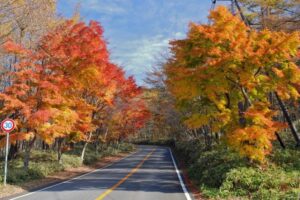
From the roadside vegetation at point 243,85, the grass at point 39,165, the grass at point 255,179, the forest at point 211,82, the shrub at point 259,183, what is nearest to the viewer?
the shrub at point 259,183

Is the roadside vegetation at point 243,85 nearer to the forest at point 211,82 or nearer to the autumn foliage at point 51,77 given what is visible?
the forest at point 211,82

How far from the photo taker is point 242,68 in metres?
14.5

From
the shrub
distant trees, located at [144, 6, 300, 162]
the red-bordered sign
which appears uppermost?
distant trees, located at [144, 6, 300, 162]

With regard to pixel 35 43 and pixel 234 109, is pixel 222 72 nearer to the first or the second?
pixel 234 109

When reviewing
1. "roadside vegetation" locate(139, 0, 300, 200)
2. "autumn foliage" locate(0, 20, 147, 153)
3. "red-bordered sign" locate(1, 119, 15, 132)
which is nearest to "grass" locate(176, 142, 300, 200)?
"roadside vegetation" locate(139, 0, 300, 200)

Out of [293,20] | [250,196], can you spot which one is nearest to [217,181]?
[250,196]

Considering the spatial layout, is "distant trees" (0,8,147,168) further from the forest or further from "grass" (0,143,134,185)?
"grass" (0,143,134,185)

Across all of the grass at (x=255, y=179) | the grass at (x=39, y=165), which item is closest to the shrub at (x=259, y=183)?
the grass at (x=255, y=179)

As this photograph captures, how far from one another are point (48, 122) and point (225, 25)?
399 inches

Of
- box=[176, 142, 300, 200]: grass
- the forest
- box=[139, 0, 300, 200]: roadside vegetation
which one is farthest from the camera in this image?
the forest

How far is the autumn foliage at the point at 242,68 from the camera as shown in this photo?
45.4ft

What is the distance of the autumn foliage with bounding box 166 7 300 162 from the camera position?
45.4ft

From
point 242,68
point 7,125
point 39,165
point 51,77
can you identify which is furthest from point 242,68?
point 39,165

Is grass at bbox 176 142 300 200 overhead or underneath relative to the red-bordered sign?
underneath
